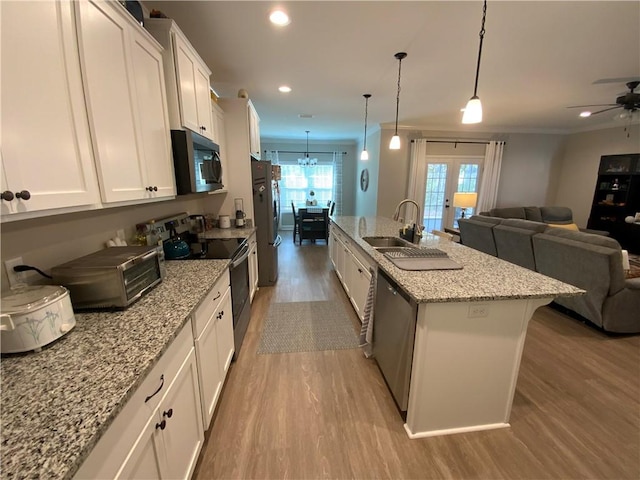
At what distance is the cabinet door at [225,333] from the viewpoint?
1713mm

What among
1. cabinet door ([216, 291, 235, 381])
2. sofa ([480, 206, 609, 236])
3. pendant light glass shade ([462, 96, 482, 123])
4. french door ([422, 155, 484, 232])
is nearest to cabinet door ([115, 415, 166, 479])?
cabinet door ([216, 291, 235, 381])

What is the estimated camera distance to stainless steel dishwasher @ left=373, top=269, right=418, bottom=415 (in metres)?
1.51

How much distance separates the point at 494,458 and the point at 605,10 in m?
3.04

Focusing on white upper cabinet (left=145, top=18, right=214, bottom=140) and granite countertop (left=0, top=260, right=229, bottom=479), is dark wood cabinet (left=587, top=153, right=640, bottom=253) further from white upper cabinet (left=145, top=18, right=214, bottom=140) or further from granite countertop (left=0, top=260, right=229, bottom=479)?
granite countertop (left=0, top=260, right=229, bottom=479)

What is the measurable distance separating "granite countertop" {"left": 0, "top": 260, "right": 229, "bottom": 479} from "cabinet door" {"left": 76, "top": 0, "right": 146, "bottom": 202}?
22.3 inches

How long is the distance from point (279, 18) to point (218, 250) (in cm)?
178

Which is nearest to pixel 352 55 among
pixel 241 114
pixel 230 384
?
pixel 241 114

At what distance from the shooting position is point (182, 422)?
1.14 metres

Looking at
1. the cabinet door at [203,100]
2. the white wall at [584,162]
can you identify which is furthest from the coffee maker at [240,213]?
the white wall at [584,162]

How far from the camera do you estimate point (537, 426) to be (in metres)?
1.62

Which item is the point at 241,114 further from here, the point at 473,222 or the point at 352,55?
the point at 473,222

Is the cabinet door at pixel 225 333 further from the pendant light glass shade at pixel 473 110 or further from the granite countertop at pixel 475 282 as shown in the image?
the pendant light glass shade at pixel 473 110

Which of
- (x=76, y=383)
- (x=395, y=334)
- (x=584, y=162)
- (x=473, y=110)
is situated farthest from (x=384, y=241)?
(x=584, y=162)

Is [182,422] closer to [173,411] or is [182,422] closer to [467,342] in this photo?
[173,411]
